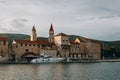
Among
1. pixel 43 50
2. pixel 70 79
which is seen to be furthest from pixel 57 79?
pixel 43 50

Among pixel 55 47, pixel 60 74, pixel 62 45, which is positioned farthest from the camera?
pixel 62 45

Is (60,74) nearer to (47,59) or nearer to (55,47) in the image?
(47,59)

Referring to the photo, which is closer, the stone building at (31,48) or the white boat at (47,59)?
the white boat at (47,59)

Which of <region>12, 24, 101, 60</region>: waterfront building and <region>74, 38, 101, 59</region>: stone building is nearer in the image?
<region>12, 24, 101, 60</region>: waterfront building

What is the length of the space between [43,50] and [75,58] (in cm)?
1594

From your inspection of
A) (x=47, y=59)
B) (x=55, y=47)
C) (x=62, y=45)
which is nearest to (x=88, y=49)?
(x=62, y=45)

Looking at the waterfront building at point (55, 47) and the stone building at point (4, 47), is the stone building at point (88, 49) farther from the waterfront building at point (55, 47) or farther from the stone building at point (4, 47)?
the stone building at point (4, 47)

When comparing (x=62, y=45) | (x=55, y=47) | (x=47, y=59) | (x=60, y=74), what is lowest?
Result: (x=60, y=74)

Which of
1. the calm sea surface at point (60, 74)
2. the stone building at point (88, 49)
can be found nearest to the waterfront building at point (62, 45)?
the stone building at point (88, 49)

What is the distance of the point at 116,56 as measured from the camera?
151500 mm

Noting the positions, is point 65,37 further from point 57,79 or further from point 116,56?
point 57,79

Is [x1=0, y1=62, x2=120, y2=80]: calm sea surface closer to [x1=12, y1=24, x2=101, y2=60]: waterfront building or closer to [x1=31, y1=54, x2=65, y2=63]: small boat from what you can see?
[x1=31, y1=54, x2=65, y2=63]: small boat

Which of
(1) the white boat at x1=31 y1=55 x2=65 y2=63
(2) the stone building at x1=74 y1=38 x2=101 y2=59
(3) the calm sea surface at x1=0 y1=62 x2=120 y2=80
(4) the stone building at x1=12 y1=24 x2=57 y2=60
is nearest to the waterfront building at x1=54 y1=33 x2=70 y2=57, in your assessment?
(4) the stone building at x1=12 y1=24 x2=57 y2=60

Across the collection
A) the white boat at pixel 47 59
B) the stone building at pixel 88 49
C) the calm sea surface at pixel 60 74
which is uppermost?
the stone building at pixel 88 49
